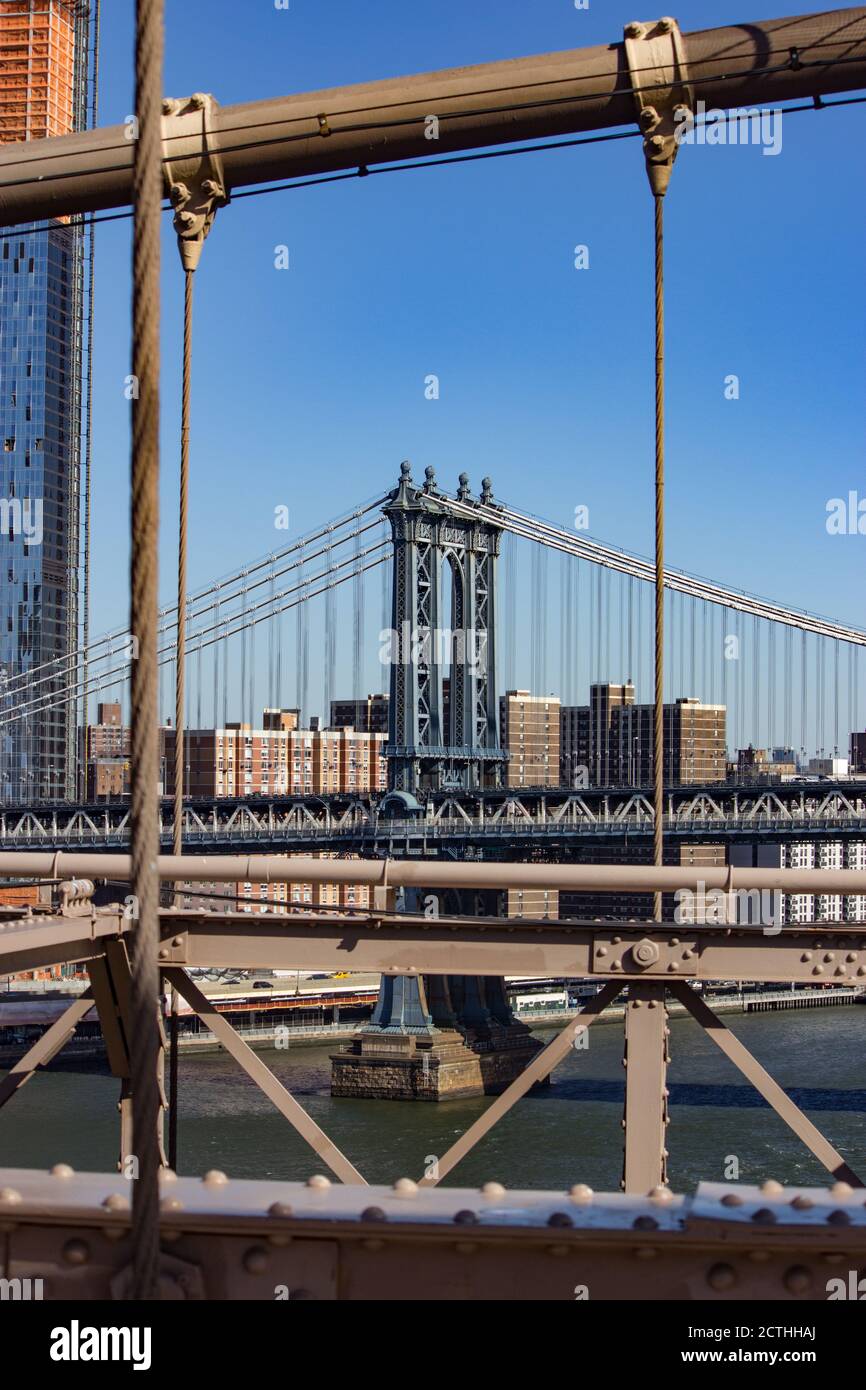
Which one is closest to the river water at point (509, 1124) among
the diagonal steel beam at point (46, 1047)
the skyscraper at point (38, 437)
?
the diagonal steel beam at point (46, 1047)

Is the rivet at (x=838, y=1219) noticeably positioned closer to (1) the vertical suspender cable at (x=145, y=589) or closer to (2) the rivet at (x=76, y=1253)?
(1) the vertical suspender cable at (x=145, y=589)

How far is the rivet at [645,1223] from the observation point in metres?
2.33

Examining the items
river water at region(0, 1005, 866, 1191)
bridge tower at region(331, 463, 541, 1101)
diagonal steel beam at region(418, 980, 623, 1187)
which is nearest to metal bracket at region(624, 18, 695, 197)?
diagonal steel beam at region(418, 980, 623, 1187)

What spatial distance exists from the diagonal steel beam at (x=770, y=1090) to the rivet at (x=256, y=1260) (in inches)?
72.0

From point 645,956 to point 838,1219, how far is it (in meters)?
2.01

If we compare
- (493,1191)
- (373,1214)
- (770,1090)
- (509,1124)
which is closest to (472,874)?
(770,1090)

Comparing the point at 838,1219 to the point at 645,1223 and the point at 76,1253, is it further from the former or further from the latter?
the point at 76,1253

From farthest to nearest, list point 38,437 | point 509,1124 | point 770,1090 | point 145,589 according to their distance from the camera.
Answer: point 38,437 < point 509,1124 < point 770,1090 < point 145,589

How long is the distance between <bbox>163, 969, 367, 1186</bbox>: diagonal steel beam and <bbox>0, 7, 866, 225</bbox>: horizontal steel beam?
2.70 metres

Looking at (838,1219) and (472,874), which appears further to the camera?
(472,874)

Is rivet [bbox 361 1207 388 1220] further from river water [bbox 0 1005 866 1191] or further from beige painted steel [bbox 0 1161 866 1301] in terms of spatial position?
river water [bbox 0 1005 866 1191]

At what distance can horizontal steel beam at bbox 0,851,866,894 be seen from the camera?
4559mm

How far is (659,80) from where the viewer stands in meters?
5.32

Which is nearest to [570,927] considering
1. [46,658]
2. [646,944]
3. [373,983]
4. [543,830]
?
[646,944]
